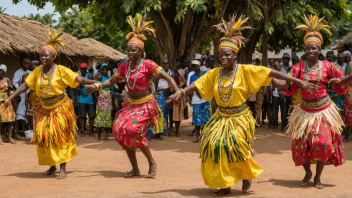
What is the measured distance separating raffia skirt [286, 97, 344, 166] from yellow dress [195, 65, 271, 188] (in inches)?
31.6

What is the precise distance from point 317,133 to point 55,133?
346cm

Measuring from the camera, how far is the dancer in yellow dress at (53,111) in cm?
793

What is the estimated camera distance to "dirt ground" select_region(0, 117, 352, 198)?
270 inches

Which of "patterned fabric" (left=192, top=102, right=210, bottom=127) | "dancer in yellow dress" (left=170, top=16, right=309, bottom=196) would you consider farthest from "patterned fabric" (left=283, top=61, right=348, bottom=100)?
"patterned fabric" (left=192, top=102, right=210, bottom=127)

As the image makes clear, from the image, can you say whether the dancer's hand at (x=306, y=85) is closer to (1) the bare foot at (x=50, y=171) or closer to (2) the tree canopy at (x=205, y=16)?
(1) the bare foot at (x=50, y=171)

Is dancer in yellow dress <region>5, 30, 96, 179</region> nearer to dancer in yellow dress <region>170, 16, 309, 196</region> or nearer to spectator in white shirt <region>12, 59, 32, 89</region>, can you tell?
dancer in yellow dress <region>170, 16, 309, 196</region>

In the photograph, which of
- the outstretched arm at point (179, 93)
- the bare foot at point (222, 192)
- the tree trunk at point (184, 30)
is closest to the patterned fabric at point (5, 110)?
the tree trunk at point (184, 30)

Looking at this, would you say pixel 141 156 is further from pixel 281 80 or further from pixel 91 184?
pixel 281 80

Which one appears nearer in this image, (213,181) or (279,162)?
(213,181)

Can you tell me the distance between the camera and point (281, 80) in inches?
276

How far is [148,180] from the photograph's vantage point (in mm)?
7750

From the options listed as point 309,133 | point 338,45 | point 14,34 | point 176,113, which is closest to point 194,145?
point 176,113

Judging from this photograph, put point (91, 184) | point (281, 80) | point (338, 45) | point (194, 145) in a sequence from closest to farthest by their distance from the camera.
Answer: point (281, 80)
point (91, 184)
point (194, 145)
point (338, 45)

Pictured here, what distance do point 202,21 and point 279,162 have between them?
293 inches
